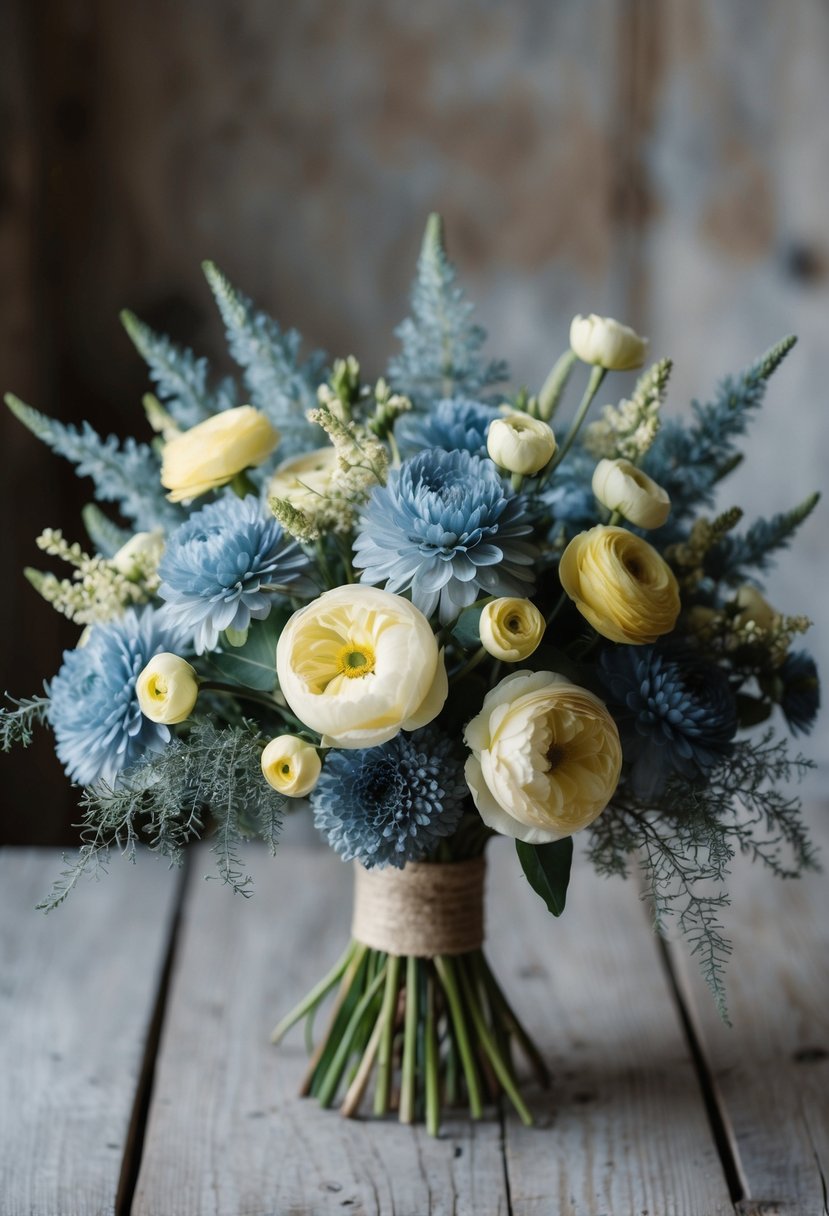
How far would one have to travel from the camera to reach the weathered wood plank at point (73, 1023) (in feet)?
2.71

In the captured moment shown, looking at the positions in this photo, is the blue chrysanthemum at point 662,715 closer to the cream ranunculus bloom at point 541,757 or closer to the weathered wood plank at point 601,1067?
the cream ranunculus bloom at point 541,757

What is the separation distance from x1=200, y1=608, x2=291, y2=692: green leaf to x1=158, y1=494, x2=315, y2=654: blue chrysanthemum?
19mm

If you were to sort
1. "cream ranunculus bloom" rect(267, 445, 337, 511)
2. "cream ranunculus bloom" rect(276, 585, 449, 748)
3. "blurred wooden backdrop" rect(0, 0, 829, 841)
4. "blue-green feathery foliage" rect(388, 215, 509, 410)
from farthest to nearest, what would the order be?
1. "blurred wooden backdrop" rect(0, 0, 829, 841)
2. "blue-green feathery foliage" rect(388, 215, 509, 410)
3. "cream ranunculus bloom" rect(267, 445, 337, 511)
4. "cream ranunculus bloom" rect(276, 585, 449, 748)

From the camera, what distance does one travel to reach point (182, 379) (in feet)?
2.87

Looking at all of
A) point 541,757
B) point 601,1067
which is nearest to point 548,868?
point 541,757

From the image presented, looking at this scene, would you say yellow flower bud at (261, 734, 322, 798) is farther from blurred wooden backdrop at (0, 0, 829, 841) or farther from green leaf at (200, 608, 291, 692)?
blurred wooden backdrop at (0, 0, 829, 841)

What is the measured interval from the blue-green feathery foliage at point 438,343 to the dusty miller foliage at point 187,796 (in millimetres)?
293

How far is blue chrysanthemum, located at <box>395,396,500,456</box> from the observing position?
775 millimetres

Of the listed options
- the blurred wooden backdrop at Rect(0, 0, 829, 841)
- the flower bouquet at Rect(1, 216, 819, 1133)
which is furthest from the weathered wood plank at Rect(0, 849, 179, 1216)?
the blurred wooden backdrop at Rect(0, 0, 829, 841)

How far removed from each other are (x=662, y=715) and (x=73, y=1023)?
59cm

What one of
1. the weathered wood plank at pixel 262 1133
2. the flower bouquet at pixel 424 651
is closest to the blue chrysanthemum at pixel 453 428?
the flower bouquet at pixel 424 651

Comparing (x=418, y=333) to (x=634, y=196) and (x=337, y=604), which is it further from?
(x=634, y=196)

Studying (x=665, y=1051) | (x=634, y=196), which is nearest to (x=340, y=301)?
(x=634, y=196)

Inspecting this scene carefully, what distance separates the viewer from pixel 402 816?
703 millimetres
